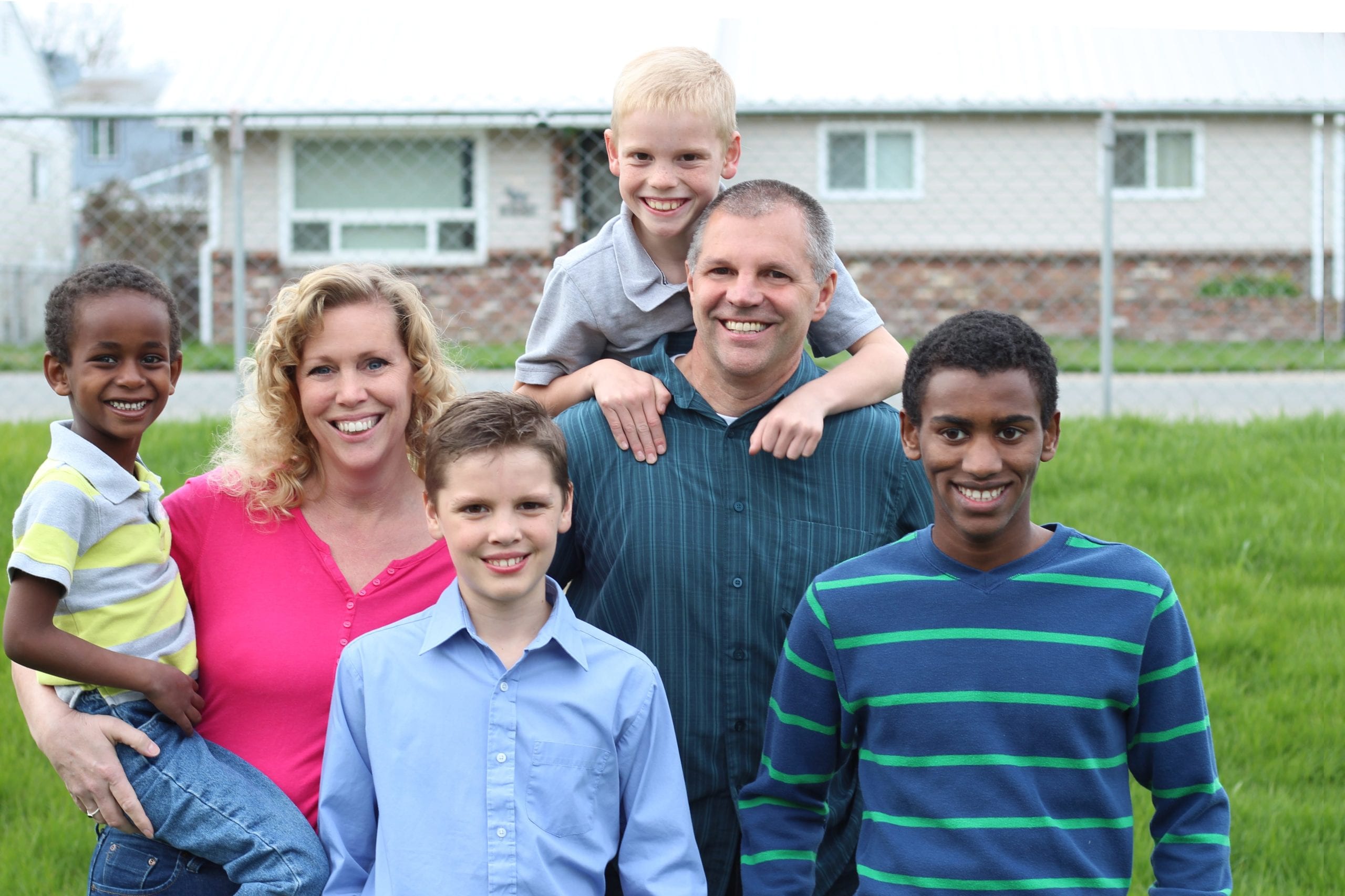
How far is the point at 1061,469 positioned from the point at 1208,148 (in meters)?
11.6

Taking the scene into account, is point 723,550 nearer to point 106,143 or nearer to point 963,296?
point 963,296

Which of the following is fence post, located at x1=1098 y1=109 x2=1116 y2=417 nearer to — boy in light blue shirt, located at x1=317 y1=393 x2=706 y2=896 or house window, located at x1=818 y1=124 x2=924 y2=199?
boy in light blue shirt, located at x1=317 y1=393 x2=706 y2=896

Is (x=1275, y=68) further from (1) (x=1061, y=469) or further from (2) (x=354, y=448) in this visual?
(2) (x=354, y=448)

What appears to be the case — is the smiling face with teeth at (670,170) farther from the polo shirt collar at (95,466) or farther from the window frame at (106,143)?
the window frame at (106,143)

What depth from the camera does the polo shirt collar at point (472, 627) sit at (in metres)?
2.27

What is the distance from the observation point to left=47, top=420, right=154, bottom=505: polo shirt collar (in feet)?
7.91

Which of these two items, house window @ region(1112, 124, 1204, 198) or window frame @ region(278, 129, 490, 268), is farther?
house window @ region(1112, 124, 1204, 198)

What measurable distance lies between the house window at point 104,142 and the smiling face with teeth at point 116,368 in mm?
28064

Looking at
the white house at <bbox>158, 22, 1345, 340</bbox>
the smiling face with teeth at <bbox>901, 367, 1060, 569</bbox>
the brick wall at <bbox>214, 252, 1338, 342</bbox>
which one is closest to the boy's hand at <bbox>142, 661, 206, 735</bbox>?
the smiling face with teeth at <bbox>901, 367, 1060, 569</bbox>

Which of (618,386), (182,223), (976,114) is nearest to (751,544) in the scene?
(618,386)

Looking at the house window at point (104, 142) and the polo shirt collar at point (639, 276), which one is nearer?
the polo shirt collar at point (639, 276)

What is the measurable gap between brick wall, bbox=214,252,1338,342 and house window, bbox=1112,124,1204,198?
1935 mm

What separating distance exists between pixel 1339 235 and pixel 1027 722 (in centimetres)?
1321

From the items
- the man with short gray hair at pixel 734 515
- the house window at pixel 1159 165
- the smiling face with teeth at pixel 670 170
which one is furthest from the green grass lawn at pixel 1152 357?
the house window at pixel 1159 165
